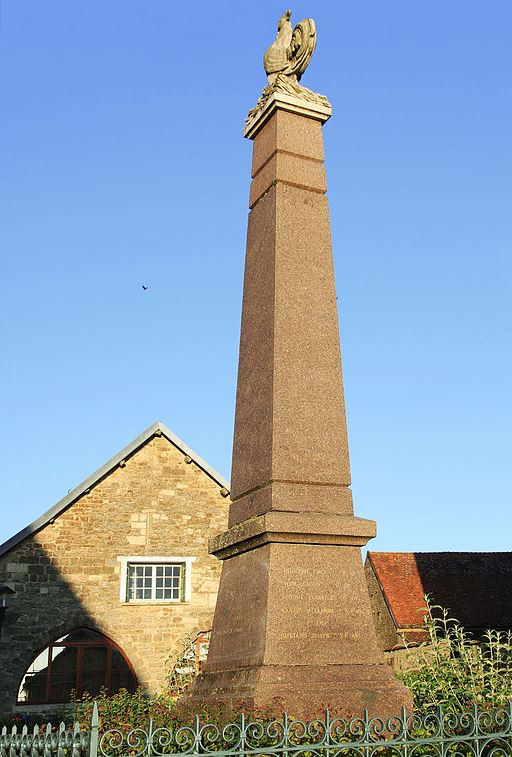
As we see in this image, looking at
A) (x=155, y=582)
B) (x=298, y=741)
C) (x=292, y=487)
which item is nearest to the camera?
(x=298, y=741)

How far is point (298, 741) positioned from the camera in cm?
483

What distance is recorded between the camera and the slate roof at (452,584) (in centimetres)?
2152

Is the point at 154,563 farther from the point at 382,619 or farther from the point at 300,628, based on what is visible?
the point at 300,628

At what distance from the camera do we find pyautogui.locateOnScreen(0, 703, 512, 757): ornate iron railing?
13.4ft

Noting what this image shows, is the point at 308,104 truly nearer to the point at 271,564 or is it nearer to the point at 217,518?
the point at 271,564

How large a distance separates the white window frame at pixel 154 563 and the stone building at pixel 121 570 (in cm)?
2

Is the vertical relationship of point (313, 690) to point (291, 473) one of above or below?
below

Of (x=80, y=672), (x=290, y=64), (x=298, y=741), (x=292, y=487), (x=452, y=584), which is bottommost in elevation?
(x=298, y=741)

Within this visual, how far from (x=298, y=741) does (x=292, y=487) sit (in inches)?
73.3

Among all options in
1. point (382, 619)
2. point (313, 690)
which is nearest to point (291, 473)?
point (313, 690)

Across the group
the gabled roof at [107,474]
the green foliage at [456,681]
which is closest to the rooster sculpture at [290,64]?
the green foliage at [456,681]

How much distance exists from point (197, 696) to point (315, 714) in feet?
4.29

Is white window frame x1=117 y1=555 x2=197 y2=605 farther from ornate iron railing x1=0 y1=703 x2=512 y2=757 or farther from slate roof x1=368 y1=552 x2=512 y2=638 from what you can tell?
ornate iron railing x1=0 y1=703 x2=512 y2=757

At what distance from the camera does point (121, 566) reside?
1658 cm
